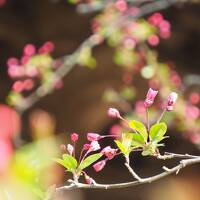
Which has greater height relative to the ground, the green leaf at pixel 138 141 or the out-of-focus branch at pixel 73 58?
the out-of-focus branch at pixel 73 58

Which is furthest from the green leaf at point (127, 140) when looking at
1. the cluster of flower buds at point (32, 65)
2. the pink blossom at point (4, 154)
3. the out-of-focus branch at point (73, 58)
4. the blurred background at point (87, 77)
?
the blurred background at point (87, 77)

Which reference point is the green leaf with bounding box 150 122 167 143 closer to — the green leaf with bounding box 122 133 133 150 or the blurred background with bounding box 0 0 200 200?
the green leaf with bounding box 122 133 133 150

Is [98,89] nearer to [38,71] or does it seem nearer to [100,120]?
[100,120]

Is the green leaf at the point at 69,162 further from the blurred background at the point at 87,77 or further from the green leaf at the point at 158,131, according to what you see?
the blurred background at the point at 87,77

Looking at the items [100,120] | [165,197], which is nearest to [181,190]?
[165,197]

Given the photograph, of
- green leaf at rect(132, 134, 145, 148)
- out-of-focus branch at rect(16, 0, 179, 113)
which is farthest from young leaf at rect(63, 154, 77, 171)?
out-of-focus branch at rect(16, 0, 179, 113)
